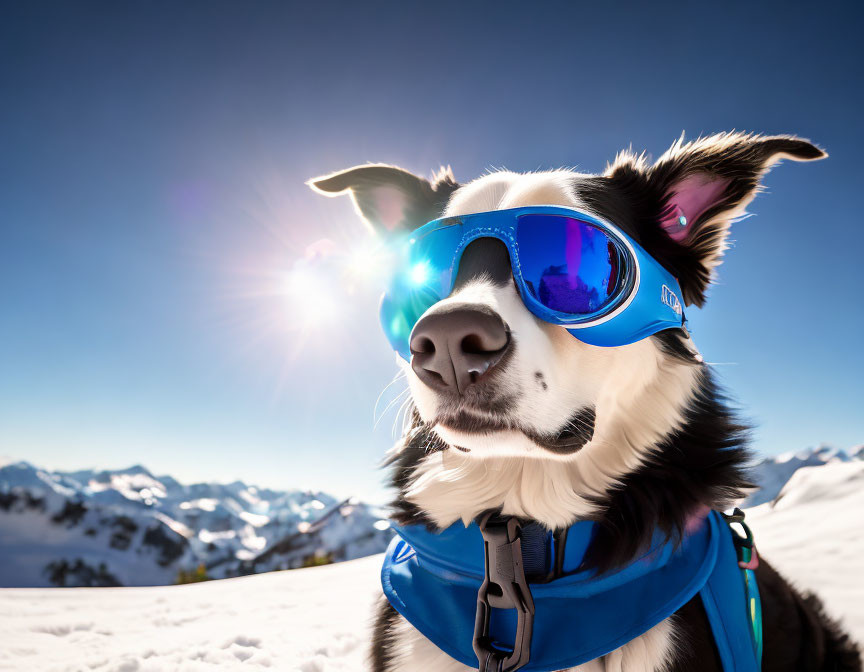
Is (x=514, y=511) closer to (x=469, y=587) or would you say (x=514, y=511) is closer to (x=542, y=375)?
(x=469, y=587)

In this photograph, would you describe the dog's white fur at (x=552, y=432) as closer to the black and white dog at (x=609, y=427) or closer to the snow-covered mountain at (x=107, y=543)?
the black and white dog at (x=609, y=427)

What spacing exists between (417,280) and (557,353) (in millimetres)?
839

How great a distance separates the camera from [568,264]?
77.7 inches

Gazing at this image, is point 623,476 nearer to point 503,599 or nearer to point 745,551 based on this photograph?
point 745,551

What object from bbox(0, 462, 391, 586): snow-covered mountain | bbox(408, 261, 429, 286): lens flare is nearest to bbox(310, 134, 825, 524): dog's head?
bbox(408, 261, 429, 286): lens flare

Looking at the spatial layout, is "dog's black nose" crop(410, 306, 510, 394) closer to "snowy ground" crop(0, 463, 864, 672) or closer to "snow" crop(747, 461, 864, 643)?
"snowy ground" crop(0, 463, 864, 672)

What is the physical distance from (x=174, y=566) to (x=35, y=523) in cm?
2289

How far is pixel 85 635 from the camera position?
4570mm

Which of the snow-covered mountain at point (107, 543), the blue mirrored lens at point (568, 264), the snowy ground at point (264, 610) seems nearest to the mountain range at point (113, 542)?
the snow-covered mountain at point (107, 543)

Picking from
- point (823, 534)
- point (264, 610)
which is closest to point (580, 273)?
point (823, 534)

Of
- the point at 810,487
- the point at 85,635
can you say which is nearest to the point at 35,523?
the point at 85,635

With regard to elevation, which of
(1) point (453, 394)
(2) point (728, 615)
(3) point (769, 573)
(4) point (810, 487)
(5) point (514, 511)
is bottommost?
(2) point (728, 615)

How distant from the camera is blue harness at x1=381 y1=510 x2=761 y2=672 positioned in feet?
5.32

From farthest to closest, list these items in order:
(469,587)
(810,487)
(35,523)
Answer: (35,523) < (810,487) < (469,587)
